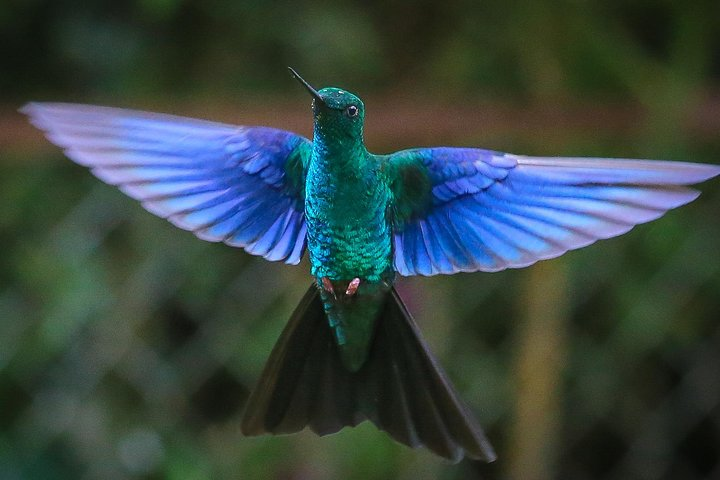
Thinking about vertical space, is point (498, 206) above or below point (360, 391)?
above

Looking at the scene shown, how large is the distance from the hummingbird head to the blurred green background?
77cm

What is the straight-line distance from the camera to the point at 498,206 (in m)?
0.76

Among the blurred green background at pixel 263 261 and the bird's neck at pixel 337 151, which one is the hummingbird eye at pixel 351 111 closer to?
the bird's neck at pixel 337 151

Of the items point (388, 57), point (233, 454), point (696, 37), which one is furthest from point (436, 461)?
point (696, 37)

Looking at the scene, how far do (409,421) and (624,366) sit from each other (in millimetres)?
1038

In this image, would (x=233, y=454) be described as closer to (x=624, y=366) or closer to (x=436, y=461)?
(x=436, y=461)

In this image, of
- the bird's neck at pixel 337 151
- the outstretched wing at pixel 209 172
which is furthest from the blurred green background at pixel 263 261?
the bird's neck at pixel 337 151

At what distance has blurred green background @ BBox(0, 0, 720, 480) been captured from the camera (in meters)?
1.49

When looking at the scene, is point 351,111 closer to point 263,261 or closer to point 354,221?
point 354,221

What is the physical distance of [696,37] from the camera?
1.48 meters

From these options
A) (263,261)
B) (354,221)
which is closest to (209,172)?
(354,221)

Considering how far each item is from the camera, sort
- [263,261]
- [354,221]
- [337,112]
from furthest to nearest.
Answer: [263,261] → [354,221] → [337,112]

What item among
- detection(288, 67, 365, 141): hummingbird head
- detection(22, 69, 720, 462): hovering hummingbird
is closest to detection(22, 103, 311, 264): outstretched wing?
detection(22, 69, 720, 462): hovering hummingbird

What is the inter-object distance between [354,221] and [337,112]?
0.13 m
